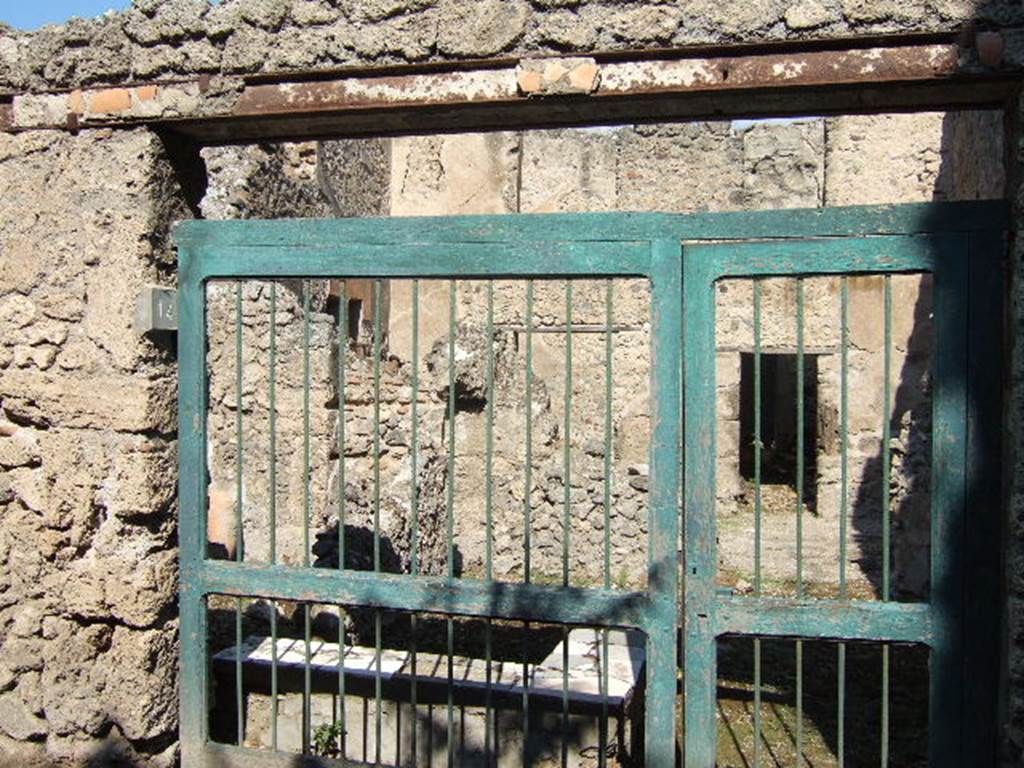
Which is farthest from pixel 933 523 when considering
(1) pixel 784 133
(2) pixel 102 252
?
(1) pixel 784 133

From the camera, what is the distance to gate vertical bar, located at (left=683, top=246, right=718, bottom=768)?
2830 millimetres

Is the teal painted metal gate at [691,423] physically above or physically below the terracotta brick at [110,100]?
below

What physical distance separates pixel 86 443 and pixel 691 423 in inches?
76.6

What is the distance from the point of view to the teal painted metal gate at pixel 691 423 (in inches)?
105

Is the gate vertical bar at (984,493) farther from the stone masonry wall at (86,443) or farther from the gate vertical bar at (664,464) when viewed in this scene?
the stone masonry wall at (86,443)

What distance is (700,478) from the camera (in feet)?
9.35

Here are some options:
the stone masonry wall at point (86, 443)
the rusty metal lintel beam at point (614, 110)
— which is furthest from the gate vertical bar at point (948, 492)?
the stone masonry wall at point (86, 443)

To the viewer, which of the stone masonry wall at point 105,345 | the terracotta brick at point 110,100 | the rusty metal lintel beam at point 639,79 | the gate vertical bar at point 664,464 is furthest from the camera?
the terracotta brick at point 110,100

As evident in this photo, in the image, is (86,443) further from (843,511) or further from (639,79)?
(843,511)

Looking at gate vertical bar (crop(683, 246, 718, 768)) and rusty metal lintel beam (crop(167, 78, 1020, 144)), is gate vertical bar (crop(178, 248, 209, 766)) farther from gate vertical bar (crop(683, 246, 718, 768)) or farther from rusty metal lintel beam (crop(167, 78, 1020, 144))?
gate vertical bar (crop(683, 246, 718, 768))

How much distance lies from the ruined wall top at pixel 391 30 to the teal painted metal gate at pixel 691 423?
49cm

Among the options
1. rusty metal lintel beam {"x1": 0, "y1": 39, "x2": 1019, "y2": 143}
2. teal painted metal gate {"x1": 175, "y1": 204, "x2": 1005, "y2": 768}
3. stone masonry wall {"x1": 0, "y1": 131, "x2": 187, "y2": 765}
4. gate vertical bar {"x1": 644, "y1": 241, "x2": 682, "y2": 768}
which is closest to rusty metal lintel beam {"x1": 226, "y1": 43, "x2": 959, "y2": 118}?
rusty metal lintel beam {"x1": 0, "y1": 39, "x2": 1019, "y2": 143}

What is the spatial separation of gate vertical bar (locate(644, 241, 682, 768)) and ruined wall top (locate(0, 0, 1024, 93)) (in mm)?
641

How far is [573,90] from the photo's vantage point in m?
2.80
